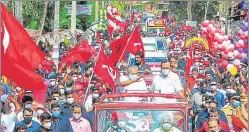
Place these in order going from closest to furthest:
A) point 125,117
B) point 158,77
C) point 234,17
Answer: point 125,117
point 158,77
point 234,17

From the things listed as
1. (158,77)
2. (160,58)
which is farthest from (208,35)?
(158,77)

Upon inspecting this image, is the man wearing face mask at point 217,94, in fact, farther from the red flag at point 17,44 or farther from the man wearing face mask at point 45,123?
the red flag at point 17,44

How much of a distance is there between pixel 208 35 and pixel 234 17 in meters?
25.8

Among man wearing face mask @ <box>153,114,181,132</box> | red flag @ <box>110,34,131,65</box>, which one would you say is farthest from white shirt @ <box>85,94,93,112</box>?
red flag @ <box>110,34,131,65</box>

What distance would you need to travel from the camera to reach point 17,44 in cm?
1013

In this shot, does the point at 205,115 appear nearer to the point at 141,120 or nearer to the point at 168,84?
the point at 168,84

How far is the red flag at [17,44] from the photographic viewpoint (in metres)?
9.94

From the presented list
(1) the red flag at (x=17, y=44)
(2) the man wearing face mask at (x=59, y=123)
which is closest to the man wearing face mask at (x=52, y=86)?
(2) the man wearing face mask at (x=59, y=123)

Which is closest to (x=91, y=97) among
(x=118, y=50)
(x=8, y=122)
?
(x=8, y=122)

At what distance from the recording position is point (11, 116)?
1105 cm

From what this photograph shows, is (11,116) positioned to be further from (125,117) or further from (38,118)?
(125,117)

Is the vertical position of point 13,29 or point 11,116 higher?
point 13,29

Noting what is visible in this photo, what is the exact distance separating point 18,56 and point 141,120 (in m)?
1.88

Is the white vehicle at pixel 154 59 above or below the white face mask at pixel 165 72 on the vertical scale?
below
